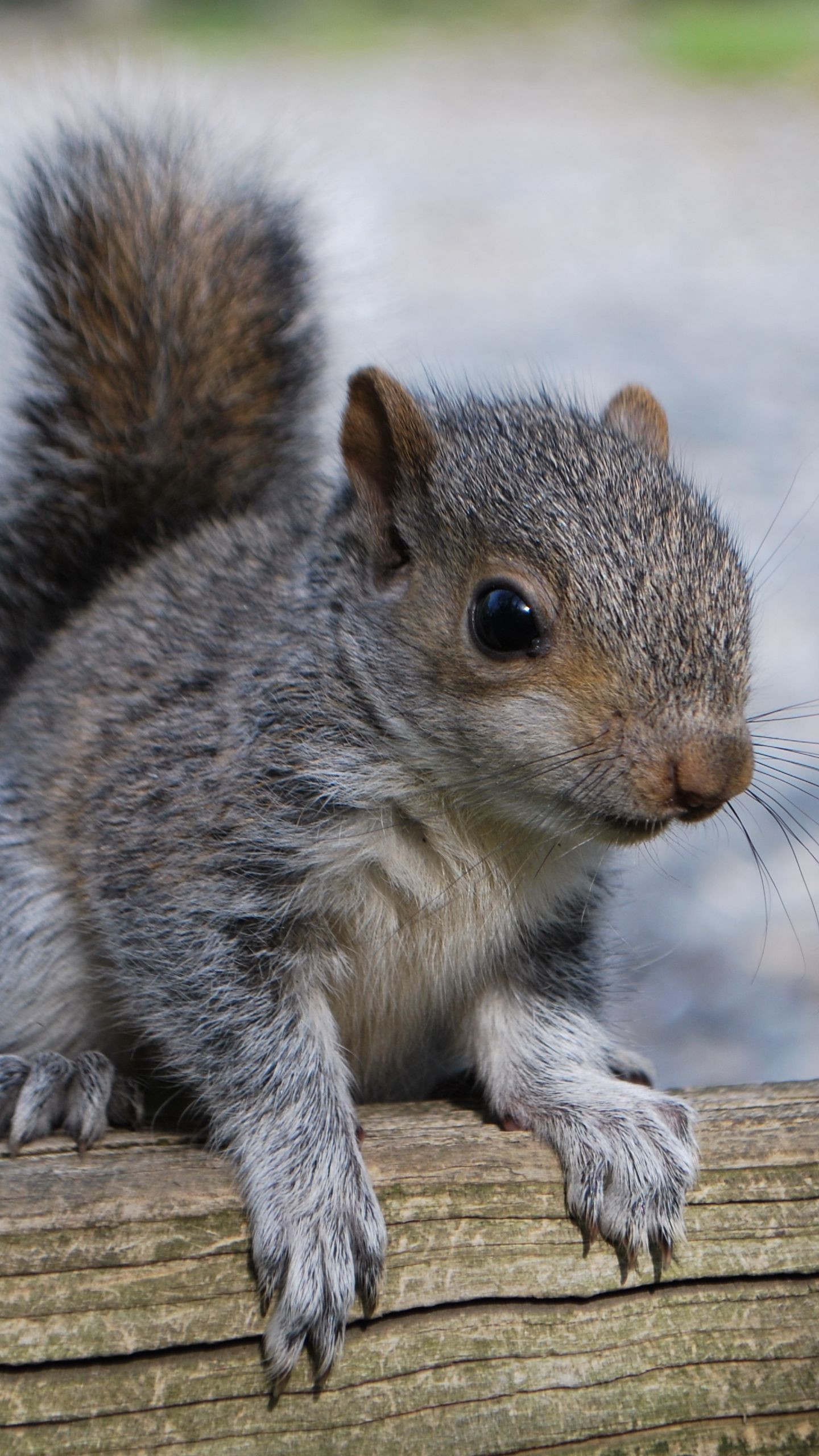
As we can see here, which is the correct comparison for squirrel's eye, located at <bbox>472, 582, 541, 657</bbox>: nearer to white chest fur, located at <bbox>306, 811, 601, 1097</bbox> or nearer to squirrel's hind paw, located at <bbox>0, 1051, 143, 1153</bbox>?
white chest fur, located at <bbox>306, 811, 601, 1097</bbox>

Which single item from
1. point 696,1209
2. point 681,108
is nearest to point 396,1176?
point 696,1209

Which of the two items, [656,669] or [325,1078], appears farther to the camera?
[325,1078]

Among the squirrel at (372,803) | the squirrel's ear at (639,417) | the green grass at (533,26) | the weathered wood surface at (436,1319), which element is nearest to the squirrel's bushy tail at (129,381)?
the squirrel at (372,803)

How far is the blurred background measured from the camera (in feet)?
6.50

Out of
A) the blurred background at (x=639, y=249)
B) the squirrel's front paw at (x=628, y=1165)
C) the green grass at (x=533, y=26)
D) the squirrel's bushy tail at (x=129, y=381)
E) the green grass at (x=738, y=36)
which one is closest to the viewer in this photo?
the squirrel's front paw at (x=628, y=1165)

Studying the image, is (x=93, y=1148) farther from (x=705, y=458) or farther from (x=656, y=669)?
(x=705, y=458)

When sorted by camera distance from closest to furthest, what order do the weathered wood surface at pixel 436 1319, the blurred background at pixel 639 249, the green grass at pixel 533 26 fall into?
1. the weathered wood surface at pixel 436 1319
2. the blurred background at pixel 639 249
3. the green grass at pixel 533 26

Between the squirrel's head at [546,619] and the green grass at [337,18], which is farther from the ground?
the green grass at [337,18]

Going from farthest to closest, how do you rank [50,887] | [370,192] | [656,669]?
[370,192], [50,887], [656,669]

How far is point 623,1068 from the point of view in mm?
1537

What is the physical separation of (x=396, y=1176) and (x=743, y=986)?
124 cm

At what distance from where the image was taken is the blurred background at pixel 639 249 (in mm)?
1980

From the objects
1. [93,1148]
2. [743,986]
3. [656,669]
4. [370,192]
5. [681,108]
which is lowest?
[93,1148]

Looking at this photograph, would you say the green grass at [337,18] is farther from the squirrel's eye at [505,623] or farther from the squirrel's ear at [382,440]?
the squirrel's eye at [505,623]
